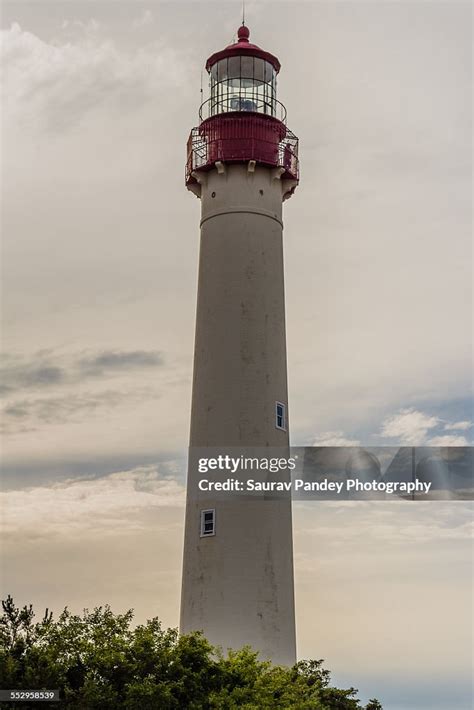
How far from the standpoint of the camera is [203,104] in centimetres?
4212

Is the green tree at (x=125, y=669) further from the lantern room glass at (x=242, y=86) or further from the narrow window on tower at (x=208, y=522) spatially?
the lantern room glass at (x=242, y=86)

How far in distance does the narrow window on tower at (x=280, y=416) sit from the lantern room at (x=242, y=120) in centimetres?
802

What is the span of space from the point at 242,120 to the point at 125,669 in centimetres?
1921

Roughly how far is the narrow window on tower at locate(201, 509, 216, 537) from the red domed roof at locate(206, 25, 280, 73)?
15.9 metres

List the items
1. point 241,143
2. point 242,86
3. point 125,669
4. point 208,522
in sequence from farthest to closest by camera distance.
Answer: point 242,86
point 241,143
point 208,522
point 125,669

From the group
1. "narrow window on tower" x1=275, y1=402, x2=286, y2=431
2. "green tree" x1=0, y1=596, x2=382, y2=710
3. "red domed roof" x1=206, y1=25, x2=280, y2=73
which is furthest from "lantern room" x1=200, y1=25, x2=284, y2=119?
"green tree" x1=0, y1=596, x2=382, y2=710

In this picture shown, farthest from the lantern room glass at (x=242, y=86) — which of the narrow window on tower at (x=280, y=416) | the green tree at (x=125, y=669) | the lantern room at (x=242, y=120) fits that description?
the green tree at (x=125, y=669)

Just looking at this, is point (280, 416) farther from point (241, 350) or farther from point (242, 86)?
point (242, 86)

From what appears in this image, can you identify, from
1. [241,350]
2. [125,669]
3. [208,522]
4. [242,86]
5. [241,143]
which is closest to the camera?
[125,669]

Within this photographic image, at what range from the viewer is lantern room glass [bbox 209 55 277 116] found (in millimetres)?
41625

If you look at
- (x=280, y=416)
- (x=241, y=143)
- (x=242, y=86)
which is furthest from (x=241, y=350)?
(x=242, y=86)

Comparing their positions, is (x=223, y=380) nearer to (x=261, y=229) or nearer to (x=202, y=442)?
(x=202, y=442)

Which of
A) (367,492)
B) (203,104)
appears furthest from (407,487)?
(203,104)

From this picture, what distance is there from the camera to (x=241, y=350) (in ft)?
125
